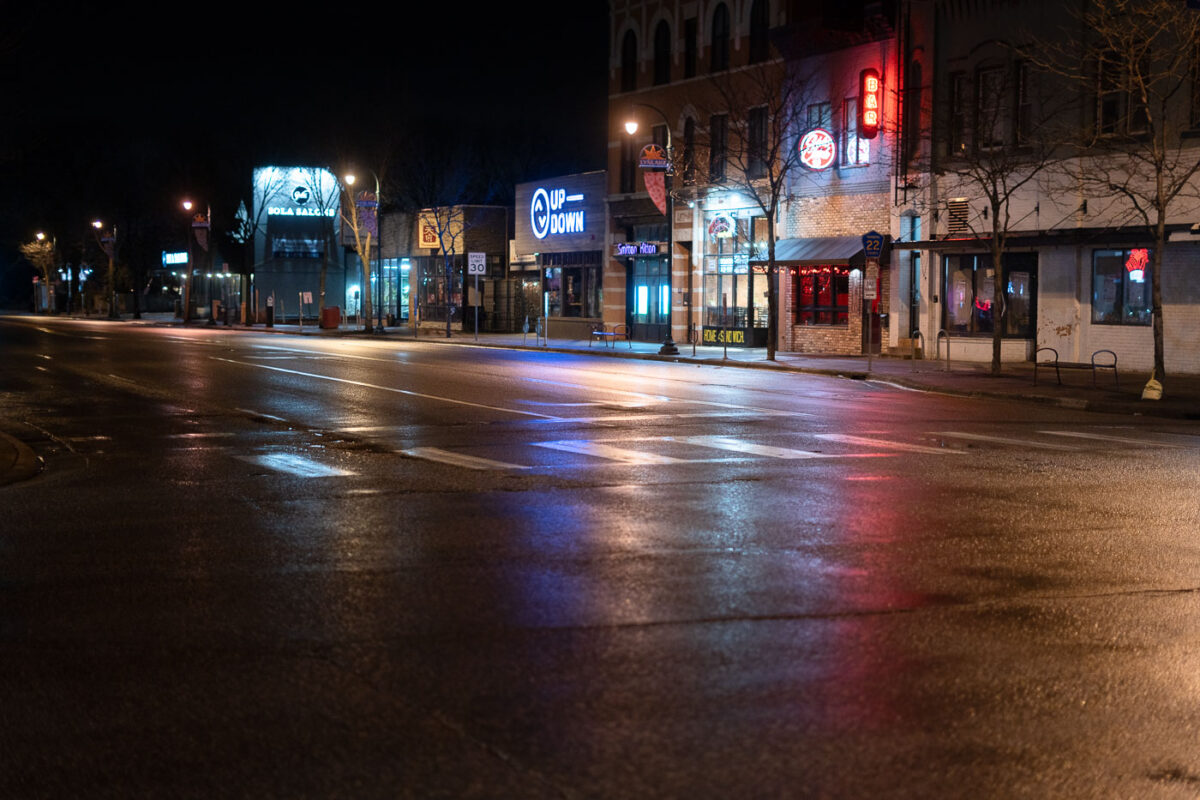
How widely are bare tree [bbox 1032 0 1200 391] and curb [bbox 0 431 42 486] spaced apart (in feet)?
65.6

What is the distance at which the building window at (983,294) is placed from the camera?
32.4 m

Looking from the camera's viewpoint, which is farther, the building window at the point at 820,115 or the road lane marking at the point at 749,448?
the building window at the point at 820,115

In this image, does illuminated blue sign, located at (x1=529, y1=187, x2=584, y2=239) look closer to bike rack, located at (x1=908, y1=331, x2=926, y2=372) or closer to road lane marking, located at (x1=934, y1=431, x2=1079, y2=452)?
bike rack, located at (x1=908, y1=331, x2=926, y2=372)

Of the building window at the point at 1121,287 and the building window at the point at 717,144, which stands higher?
the building window at the point at 717,144

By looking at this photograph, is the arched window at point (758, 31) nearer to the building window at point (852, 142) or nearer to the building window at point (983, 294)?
the building window at point (852, 142)

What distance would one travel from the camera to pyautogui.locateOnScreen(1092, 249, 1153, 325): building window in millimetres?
29594

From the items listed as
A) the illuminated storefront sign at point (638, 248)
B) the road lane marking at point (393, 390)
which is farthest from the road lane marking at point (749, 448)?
the illuminated storefront sign at point (638, 248)

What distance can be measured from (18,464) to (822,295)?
93.4 ft

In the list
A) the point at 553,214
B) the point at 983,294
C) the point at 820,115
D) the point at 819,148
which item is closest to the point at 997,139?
the point at 983,294

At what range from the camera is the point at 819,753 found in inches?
201

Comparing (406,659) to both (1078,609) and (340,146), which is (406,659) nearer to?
(1078,609)

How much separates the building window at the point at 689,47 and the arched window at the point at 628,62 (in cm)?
334

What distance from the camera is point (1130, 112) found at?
2748 centimetres

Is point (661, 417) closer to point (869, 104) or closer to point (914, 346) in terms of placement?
point (914, 346)
